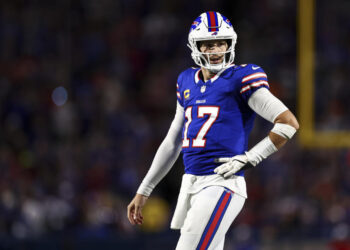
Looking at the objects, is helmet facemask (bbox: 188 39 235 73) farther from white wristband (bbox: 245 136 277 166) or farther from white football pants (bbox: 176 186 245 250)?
white football pants (bbox: 176 186 245 250)

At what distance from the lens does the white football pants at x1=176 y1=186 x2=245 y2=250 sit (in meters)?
3.63

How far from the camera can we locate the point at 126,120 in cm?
1022

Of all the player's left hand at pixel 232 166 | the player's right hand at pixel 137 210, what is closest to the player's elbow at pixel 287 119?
the player's left hand at pixel 232 166

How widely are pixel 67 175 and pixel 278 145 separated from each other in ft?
19.7

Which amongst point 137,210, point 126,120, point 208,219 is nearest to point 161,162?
point 137,210

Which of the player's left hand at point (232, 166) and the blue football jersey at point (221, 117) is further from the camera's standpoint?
the blue football jersey at point (221, 117)

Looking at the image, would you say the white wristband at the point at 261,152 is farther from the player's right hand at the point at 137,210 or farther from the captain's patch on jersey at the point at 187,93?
the player's right hand at the point at 137,210

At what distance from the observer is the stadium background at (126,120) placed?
812 centimetres

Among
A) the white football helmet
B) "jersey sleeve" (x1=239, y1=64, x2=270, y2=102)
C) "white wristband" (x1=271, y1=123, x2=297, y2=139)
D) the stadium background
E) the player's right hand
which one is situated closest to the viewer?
"white wristband" (x1=271, y1=123, x2=297, y2=139)

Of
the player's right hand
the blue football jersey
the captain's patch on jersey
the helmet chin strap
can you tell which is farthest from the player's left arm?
the player's right hand

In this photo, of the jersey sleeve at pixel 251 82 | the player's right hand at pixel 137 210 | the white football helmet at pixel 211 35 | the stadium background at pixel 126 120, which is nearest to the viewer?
the jersey sleeve at pixel 251 82

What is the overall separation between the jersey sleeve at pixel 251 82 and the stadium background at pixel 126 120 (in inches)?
153

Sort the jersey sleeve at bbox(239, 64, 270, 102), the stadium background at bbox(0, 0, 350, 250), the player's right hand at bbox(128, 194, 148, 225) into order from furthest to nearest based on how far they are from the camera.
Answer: the stadium background at bbox(0, 0, 350, 250) → the player's right hand at bbox(128, 194, 148, 225) → the jersey sleeve at bbox(239, 64, 270, 102)

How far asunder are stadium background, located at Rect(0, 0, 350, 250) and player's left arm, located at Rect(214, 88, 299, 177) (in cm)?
400
